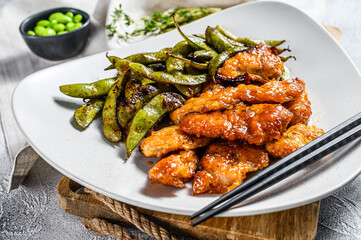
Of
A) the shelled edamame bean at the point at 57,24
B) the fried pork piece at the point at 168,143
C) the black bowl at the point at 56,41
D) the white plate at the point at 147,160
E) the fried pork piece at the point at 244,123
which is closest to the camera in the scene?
the white plate at the point at 147,160

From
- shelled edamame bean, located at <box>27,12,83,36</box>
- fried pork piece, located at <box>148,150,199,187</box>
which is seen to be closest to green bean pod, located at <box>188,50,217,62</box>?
fried pork piece, located at <box>148,150,199,187</box>

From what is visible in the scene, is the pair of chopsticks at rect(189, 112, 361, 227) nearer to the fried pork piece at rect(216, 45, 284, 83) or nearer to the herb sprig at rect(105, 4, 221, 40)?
the fried pork piece at rect(216, 45, 284, 83)

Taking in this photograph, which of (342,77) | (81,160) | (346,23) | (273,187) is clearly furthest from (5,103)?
(346,23)

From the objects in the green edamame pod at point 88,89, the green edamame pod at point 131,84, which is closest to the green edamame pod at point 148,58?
the green edamame pod at point 131,84

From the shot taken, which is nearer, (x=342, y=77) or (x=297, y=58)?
(x=342, y=77)

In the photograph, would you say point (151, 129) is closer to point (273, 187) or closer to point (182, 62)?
point (182, 62)

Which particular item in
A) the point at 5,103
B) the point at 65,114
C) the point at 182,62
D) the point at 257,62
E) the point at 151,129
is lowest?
the point at 5,103

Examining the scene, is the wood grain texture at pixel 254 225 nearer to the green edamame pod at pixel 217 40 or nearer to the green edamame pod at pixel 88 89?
the green edamame pod at pixel 88 89
